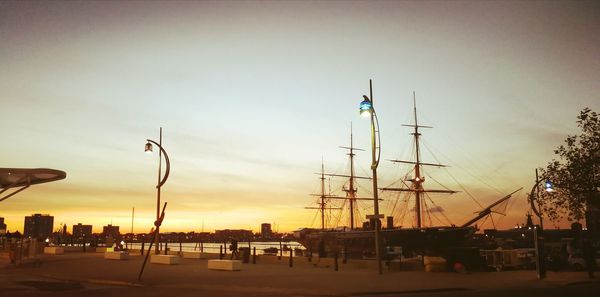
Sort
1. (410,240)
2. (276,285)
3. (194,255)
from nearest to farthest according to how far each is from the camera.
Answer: (276,285) < (194,255) < (410,240)

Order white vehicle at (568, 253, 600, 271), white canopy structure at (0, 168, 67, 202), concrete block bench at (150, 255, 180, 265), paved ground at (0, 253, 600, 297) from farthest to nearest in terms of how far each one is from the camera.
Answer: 1. white vehicle at (568, 253, 600, 271)
2. concrete block bench at (150, 255, 180, 265)
3. white canopy structure at (0, 168, 67, 202)
4. paved ground at (0, 253, 600, 297)

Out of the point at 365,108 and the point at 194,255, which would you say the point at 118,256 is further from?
the point at 365,108

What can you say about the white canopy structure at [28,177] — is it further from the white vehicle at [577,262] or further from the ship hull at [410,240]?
the ship hull at [410,240]

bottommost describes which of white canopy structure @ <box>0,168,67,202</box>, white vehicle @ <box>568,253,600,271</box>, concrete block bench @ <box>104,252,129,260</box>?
white vehicle @ <box>568,253,600,271</box>

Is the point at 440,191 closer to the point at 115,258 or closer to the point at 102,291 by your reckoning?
the point at 115,258

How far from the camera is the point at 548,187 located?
2697 cm

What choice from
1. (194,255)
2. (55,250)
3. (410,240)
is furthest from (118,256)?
(410,240)

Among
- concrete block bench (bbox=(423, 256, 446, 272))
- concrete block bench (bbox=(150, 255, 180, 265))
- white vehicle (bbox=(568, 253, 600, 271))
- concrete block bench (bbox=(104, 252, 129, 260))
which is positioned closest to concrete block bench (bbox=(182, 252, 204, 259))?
concrete block bench (bbox=(104, 252, 129, 260))

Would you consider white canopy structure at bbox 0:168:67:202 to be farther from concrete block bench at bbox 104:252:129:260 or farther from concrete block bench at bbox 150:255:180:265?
concrete block bench at bbox 104:252:129:260

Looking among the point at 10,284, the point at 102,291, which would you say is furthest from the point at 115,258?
the point at 102,291

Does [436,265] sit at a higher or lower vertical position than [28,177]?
lower

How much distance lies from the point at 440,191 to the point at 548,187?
74846 mm

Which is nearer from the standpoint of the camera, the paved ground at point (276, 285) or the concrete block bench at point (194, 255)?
the paved ground at point (276, 285)

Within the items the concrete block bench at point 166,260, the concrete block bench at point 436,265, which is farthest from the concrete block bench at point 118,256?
the concrete block bench at point 436,265
